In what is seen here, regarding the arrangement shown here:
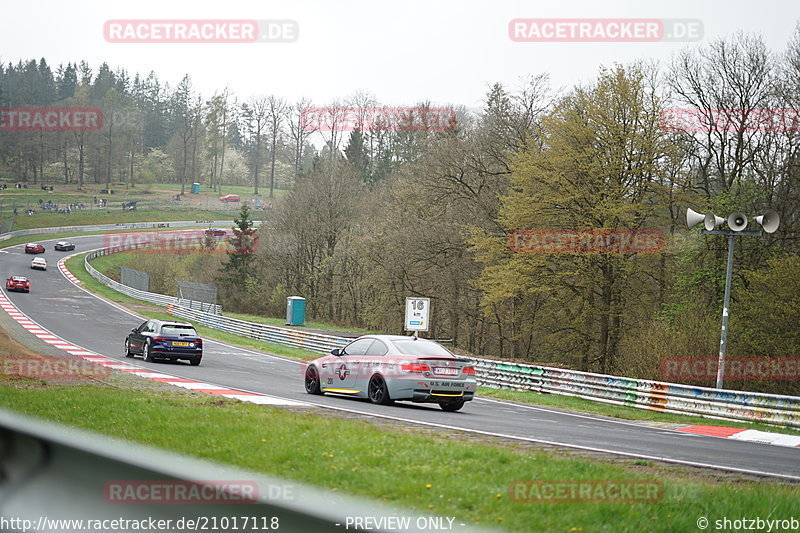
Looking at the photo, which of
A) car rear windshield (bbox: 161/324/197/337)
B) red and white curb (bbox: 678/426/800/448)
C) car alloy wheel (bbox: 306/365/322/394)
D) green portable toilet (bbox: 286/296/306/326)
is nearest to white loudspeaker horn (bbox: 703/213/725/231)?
red and white curb (bbox: 678/426/800/448)

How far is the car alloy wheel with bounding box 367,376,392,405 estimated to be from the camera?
16.6 m

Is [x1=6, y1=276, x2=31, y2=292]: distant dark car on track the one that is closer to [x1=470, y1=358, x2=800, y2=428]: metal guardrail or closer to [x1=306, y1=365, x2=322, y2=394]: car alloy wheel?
[x1=470, y1=358, x2=800, y2=428]: metal guardrail

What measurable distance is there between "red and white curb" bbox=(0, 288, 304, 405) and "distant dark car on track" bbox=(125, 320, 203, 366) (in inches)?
45.0

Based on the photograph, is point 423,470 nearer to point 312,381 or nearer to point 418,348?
point 418,348

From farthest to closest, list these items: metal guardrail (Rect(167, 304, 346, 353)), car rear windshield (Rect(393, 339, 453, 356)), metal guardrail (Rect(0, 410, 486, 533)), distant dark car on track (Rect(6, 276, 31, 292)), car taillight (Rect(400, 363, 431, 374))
Answer: distant dark car on track (Rect(6, 276, 31, 292)) < metal guardrail (Rect(167, 304, 346, 353)) < car rear windshield (Rect(393, 339, 453, 356)) < car taillight (Rect(400, 363, 431, 374)) < metal guardrail (Rect(0, 410, 486, 533))

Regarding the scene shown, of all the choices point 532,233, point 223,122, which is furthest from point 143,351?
point 223,122

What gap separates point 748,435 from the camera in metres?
17.1

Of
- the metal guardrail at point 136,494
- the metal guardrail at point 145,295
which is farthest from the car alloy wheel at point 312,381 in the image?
the metal guardrail at point 145,295

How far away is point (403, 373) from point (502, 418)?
2.15 metres

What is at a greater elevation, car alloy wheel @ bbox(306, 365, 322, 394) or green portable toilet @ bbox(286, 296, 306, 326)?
car alloy wheel @ bbox(306, 365, 322, 394)

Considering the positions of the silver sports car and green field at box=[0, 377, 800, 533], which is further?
the silver sports car

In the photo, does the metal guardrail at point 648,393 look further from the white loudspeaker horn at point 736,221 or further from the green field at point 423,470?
the green field at point 423,470

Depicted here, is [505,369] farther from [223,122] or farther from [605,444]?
[223,122]

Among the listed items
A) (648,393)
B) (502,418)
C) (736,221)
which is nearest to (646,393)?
(648,393)
